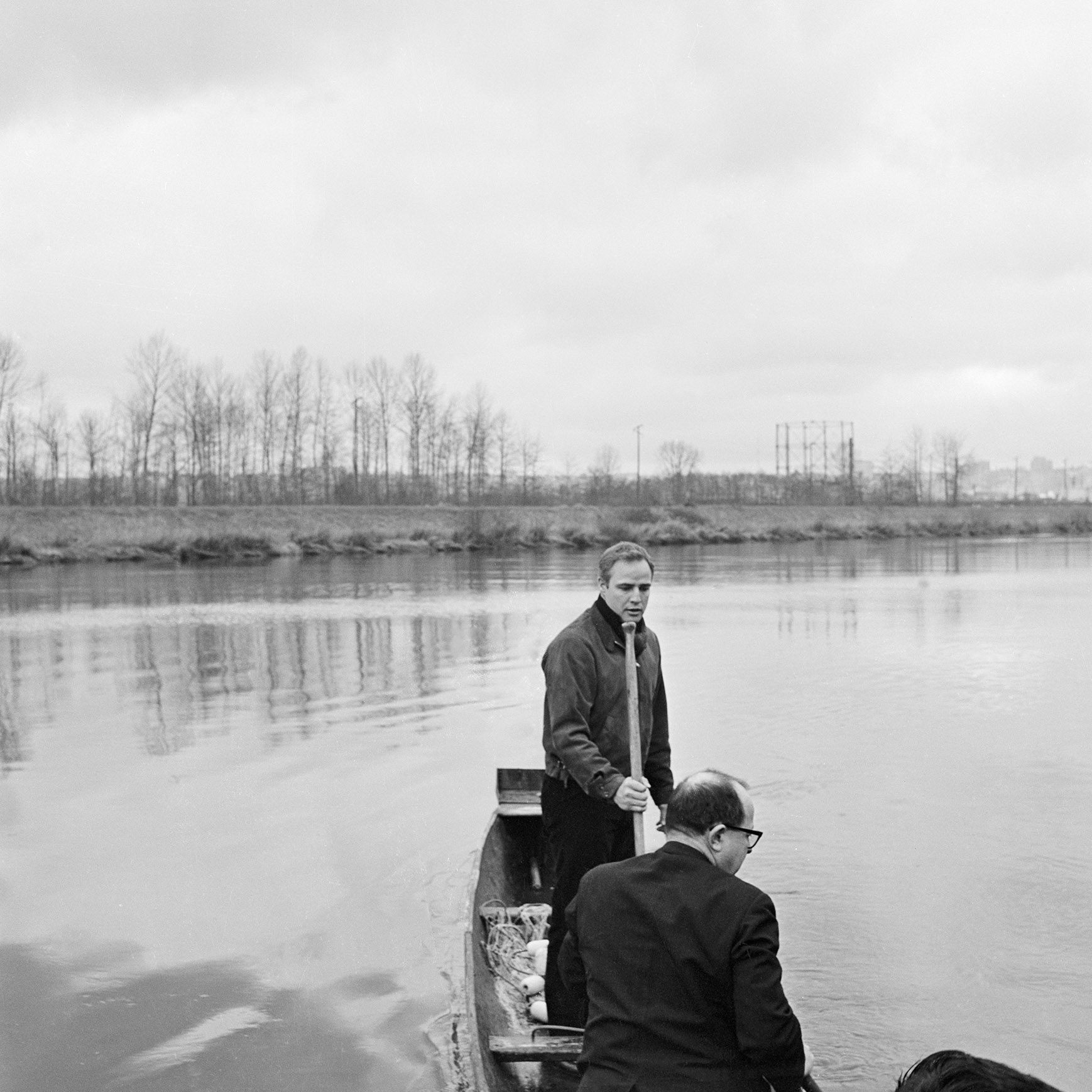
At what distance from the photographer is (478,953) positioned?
603 cm

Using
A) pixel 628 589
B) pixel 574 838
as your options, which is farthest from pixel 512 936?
pixel 628 589

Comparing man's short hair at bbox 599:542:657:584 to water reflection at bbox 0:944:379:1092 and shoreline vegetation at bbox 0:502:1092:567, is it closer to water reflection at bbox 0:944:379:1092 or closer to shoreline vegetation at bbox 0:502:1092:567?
water reflection at bbox 0:944:379:1092

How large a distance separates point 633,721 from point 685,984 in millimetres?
1879

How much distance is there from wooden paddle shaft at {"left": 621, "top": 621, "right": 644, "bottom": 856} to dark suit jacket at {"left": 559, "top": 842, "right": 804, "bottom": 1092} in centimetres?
144

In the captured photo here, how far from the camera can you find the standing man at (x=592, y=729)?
17.9 feet

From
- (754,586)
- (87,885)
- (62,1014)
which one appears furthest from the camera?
(754,586)

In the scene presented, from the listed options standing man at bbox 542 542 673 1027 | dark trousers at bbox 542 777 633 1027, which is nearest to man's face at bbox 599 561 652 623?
standing man at bbox 542 542 673 1027

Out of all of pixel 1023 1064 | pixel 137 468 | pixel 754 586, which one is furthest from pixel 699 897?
pixel 137 468

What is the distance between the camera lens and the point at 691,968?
3.38 meters

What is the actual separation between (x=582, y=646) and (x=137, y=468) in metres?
81.6

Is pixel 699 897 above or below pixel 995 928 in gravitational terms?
above

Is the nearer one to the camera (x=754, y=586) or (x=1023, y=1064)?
A: (x=1023, y=1064)

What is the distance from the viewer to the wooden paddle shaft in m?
5.13

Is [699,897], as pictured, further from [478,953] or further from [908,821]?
[908,821]
